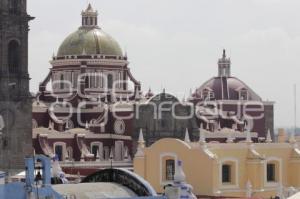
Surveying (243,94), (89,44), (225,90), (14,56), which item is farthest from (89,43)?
(14,56)

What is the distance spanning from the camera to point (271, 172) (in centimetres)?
3077

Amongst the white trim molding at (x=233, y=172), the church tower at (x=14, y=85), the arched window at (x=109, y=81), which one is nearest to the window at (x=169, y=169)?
the white trim molding at (x=233, y=172)

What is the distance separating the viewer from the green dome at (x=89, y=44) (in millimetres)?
60656

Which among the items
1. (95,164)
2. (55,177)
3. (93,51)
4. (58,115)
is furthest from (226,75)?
(55,177)

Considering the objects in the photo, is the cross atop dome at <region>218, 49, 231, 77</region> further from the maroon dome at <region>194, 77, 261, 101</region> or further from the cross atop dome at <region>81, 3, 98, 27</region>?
the cross atop dome at <region>81, 3, 98, 27</region>

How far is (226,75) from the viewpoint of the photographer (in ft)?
227

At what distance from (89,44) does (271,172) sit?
31.5 metres

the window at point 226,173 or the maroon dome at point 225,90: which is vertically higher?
the maroon dome at point 225,90

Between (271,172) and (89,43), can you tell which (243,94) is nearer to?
(89,43)

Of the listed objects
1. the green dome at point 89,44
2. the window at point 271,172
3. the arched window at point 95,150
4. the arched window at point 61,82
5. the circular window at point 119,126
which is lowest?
the arched window at point 95,150

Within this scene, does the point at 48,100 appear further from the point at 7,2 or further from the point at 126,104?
the point at 7,2

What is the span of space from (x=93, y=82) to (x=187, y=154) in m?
32.0

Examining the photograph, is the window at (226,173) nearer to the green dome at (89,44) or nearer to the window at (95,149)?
the window at (95,149)

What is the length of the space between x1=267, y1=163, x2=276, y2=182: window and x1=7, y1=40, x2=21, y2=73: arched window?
1658 cm
